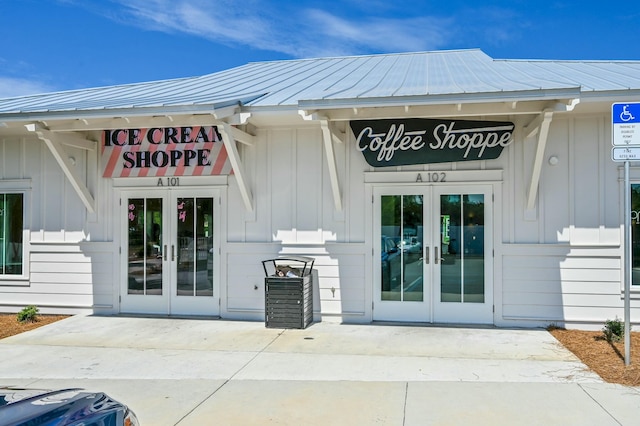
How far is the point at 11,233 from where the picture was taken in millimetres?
10344

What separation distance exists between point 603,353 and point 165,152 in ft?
25.7

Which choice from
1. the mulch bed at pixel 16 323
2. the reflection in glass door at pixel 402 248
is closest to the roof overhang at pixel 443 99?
the reflection in glass door at pixel 402 248

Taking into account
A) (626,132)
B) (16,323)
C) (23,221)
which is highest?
(626,132)

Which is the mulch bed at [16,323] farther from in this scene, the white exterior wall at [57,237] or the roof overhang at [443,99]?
the roof overhang at [443,99]

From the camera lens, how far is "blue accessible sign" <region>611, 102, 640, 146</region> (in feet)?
19.7

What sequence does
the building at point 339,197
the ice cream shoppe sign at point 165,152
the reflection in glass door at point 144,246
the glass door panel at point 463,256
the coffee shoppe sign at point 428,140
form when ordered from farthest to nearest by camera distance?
the reflection in glass door at point 144,246, the ice cream shoppe sign at point 165,152, the glass door panel at point 463,256, the coffee shoppe sign at point 428,140, the building at point 339,197

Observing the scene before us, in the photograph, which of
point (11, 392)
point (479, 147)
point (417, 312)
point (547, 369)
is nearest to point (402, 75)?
point (479, 147)

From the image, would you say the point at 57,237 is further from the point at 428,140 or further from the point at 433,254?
the point at 428,140

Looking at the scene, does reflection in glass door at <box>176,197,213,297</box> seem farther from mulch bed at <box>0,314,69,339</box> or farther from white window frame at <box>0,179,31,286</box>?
white window frame at <box>0,179,31,286</box>

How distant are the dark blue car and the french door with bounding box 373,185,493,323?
20.7ft

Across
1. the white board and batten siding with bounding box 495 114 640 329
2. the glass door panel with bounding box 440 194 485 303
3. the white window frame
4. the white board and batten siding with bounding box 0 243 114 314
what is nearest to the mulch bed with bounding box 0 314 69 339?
the white board and batten siding with bounding box 0 243 114 314

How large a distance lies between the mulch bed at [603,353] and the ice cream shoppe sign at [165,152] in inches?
245

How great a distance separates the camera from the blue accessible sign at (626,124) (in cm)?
600

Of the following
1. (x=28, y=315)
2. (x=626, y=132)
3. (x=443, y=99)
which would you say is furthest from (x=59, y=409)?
(x=28, y=315)
